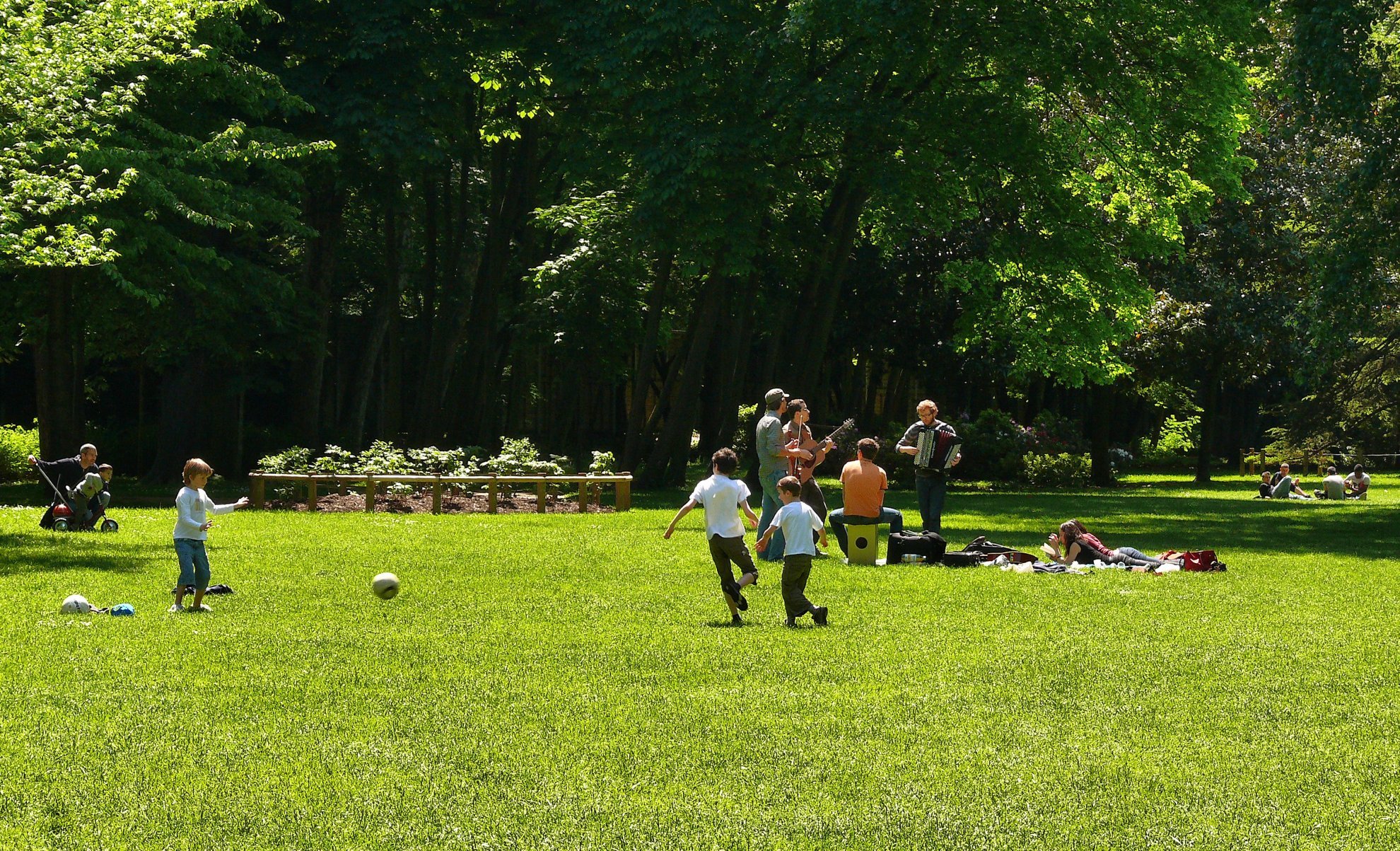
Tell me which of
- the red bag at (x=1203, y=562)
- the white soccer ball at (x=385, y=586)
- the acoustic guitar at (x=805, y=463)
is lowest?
the white soccer ball at (x=385, y=586)

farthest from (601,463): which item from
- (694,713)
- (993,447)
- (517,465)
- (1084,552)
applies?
(694,713)

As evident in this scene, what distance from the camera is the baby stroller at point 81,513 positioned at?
70.6ft

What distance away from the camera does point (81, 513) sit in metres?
21.8

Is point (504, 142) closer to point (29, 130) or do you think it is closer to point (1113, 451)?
point (29, 130)

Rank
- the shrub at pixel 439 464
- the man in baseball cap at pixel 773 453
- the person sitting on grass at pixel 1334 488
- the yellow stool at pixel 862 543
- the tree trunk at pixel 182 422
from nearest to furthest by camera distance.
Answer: the man in baseball cap at pixel 773 453, the yellow stool at pixel 862 543, the shrub at pixel 439 464, the tree trunk at pixel 182 422, the person sitting on grass at pixel 1334 488

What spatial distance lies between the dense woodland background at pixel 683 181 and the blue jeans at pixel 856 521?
31.2 feet

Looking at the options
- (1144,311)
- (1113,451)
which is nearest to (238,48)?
(1144,311)

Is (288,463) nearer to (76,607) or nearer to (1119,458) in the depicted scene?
(76,607)

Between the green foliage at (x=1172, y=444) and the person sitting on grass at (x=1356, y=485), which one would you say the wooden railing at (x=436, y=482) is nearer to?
the person sitting on grass at (x=1356, y=485)

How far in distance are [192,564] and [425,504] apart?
50.1 ft

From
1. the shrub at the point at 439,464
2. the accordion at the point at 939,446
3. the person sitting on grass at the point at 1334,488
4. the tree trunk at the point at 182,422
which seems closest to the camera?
the accordion at the point at 939,446

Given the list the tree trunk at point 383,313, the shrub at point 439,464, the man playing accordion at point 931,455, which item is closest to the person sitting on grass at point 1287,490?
the shrub at point 439,464

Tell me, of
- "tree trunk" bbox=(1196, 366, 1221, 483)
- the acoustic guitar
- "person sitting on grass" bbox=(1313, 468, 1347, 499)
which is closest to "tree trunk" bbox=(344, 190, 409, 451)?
the acoustic guitar

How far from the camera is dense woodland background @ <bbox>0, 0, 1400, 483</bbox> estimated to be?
990 inches
